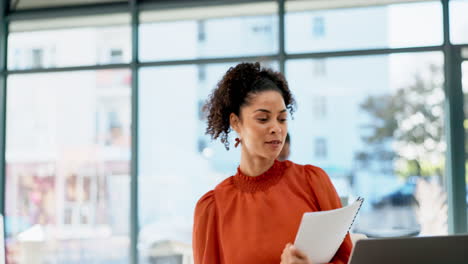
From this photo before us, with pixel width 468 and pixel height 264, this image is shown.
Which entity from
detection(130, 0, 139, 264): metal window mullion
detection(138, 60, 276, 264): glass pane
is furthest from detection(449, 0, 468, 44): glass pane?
detection(130, 0, 139, 264): metal window mullion

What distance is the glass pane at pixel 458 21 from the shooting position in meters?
4.49

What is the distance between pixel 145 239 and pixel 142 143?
0.88 meters

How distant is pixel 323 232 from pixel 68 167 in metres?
4.24

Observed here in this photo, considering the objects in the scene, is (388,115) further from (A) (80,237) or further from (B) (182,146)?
(A) (80,237)

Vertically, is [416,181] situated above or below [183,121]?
below

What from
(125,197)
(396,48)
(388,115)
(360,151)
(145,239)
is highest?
(396,48)

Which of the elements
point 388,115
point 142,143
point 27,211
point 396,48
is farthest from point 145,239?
point 396,48

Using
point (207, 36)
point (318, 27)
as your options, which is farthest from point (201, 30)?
point (318, 27)

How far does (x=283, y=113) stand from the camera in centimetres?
154

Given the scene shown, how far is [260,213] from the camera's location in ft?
4.92

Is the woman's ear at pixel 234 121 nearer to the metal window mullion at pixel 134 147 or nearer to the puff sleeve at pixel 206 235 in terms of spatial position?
the puff sleeve at pixel 206 235

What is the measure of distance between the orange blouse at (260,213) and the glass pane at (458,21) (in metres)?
3.48

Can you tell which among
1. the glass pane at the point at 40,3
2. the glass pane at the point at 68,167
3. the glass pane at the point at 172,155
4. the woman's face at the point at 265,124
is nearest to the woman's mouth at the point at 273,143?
the woman's face at the point at 265,124

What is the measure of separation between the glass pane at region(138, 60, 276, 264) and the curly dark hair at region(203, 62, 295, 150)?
3.15 meters
